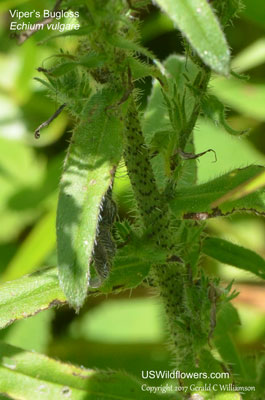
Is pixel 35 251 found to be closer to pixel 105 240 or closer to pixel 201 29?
pixel 105 240

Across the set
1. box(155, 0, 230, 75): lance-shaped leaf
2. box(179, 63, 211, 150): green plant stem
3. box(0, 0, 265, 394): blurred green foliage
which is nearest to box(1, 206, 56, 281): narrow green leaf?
box(0, 0, 265, 394): blurred green foliage

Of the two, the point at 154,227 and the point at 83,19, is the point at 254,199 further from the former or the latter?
the point at 83,19

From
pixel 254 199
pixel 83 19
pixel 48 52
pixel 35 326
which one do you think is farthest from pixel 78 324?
pixel 83 19

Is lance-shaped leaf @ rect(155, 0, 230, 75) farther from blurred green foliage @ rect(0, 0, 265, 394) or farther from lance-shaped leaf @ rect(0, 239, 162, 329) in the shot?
blurred green foliage @ rect(0, 0, 265, 394)

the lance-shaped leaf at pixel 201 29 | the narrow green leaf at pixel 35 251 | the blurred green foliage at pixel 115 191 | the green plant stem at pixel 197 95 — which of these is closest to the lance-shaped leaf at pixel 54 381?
the green plant stem at pixel 197 95

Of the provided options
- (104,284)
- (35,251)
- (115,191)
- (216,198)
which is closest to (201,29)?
(216,198)

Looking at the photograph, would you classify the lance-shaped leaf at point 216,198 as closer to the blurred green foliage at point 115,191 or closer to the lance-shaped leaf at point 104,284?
the lance-shaped leaf at point 104,284
